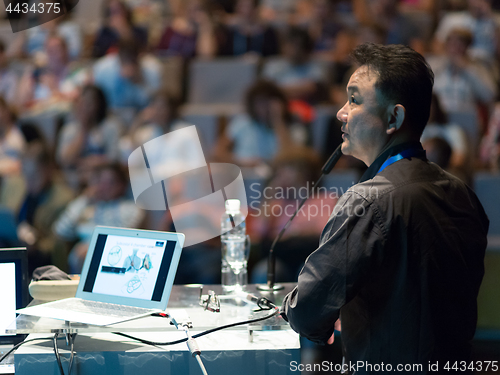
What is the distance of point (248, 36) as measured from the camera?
4426mm

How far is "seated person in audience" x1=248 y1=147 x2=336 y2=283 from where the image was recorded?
286 centimetres

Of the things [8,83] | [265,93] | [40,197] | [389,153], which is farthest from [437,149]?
[8,83]

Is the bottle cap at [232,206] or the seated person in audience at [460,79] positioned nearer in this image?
the bottle cap at [232,206]

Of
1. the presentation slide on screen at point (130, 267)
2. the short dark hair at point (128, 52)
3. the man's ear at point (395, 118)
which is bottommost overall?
the presentation slide on screen at point (130, 267)

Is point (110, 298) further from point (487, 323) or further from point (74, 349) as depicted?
point (487, 323)

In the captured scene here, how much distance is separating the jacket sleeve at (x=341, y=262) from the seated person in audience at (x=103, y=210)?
87.2 inches

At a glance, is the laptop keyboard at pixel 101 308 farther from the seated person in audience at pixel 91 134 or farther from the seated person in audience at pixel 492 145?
the seated person in audience at pixel 492 145

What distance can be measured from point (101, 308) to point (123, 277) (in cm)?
10

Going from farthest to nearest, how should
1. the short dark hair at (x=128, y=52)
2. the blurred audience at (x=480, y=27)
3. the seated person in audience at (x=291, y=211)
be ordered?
the blurred audience at (x=480, y=27)
the short dark hair at (x=128, y=52)
the seated person in audience at (x=291, y=211)

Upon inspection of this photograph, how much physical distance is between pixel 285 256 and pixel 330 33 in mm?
2188

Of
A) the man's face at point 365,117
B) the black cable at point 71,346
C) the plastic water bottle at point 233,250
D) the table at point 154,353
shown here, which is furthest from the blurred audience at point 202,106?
the man's face at point 365,117

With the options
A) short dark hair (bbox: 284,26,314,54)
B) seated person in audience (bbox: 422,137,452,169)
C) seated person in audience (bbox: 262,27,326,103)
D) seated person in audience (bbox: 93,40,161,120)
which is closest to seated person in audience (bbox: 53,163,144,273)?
seated person in audience (bbox: 93,40,161,120)

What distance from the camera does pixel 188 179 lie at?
3326mm

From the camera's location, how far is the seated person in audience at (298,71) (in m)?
4.01
